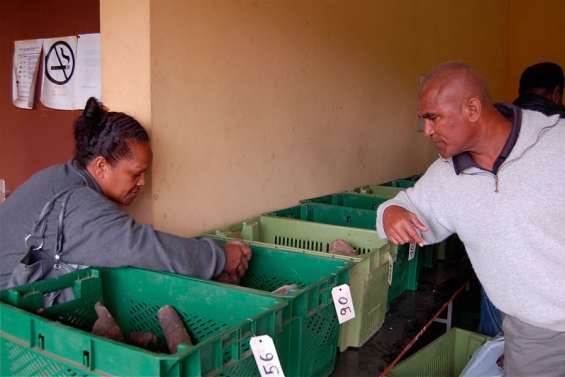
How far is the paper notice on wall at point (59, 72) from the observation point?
2.71 m

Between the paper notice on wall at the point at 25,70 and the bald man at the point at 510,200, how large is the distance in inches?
91.6

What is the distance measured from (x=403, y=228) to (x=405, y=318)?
0.58 metres

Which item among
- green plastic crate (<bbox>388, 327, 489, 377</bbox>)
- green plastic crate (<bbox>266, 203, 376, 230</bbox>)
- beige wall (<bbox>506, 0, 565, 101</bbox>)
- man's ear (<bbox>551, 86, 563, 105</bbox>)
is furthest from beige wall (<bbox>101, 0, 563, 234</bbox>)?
beige wall (<bbox>506, 0, 565, 101</bbox>)

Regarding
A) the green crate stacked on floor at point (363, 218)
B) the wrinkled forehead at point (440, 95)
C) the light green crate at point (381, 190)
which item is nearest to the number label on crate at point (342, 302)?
the green crate stacked on floor at point (363, 218)

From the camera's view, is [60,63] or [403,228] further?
[60,63]

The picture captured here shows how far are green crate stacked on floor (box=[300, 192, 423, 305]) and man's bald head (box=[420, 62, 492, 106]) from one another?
69 centimetres

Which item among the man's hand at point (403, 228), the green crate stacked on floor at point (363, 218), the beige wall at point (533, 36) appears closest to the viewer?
the man's hand at point (403, 228)

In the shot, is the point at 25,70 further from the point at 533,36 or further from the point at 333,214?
the point at 533,36

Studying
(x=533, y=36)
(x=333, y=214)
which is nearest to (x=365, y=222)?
(x=333, y=214)

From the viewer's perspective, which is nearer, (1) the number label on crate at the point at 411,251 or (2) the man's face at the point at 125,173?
(2) the man's face at the point at 125,173

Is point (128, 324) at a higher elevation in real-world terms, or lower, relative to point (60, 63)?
lower

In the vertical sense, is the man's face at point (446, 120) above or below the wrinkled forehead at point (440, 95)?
below

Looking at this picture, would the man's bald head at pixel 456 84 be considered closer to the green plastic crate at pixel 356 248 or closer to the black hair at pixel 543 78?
the green plastic crate at pixel 356 248

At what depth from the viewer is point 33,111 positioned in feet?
10.00
